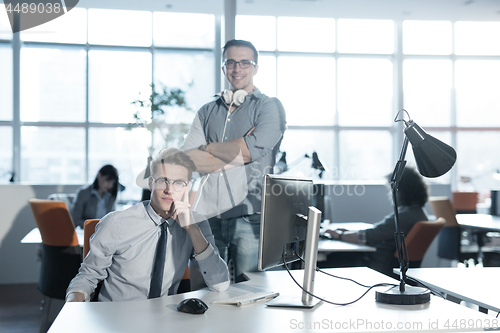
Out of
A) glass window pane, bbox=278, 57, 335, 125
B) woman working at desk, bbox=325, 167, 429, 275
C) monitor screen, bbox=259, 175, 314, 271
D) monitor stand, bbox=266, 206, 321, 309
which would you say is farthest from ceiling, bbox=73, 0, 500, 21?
monitor stand, bbox=266, 206, 321, 309

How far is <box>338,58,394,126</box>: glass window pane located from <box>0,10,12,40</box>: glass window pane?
17.9 feet

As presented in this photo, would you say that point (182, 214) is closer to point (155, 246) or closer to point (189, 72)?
point (155, 246)

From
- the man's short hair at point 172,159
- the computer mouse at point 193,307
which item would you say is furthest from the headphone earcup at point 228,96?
the computer mouse at point 193,307

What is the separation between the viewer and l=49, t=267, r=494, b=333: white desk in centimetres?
111

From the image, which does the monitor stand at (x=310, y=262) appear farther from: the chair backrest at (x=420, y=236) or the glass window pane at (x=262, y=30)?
the glass window pane at (x=262, y=30)

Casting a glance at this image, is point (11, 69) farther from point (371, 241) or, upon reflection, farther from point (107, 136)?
point (371, 241)

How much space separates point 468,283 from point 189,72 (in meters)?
6.33

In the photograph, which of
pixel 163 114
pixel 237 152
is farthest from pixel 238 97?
pixel 163 114

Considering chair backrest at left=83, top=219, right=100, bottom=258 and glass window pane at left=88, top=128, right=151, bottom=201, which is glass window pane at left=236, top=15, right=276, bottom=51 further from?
chair backrest at left=83, top=219, right=100, bottom=258

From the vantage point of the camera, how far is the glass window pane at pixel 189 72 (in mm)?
7254

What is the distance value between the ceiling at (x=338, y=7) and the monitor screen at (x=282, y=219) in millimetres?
5994

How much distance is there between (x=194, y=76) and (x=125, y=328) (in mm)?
6563

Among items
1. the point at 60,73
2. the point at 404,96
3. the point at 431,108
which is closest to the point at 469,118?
the point at 431,108

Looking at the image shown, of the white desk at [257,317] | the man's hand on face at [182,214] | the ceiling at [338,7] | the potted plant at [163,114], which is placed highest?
the ceiling at [338,7]
